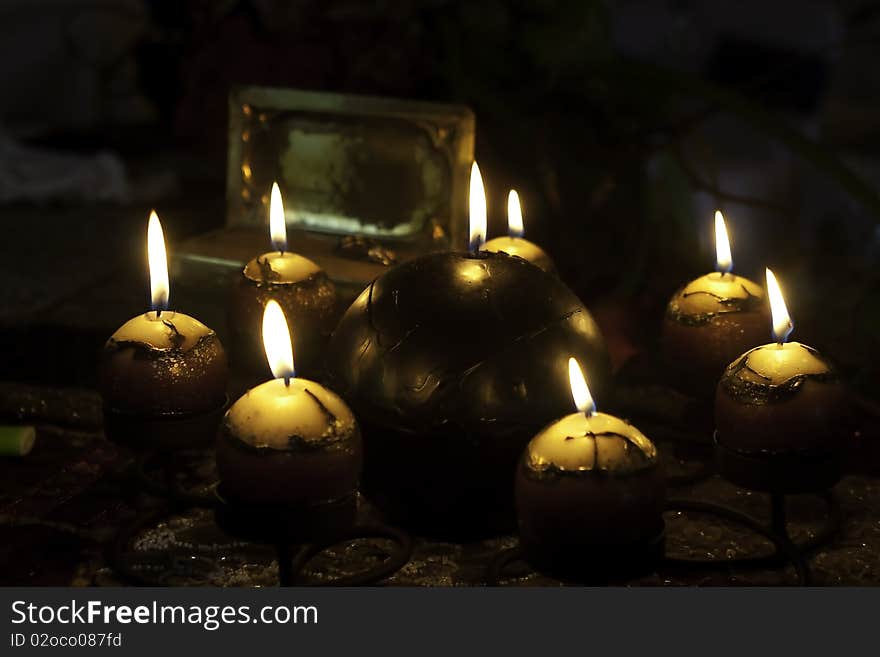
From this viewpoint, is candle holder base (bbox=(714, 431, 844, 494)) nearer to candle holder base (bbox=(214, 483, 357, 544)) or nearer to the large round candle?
candle holder base (bbox=(214, 483, 357, 544))

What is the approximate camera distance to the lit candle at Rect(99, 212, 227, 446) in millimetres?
1864

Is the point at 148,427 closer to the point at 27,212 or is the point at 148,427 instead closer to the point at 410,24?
the point at 410,24

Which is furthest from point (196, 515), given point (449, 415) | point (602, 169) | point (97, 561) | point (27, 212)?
point (27, 212)

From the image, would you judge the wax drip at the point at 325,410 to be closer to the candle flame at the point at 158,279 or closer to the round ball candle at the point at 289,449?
the round ball candle at the point at 289,449

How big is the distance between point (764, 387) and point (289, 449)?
0.73 m

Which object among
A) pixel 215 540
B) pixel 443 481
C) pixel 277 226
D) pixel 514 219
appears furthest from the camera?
pixel 514 219

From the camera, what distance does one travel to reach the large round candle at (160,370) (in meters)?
1.86

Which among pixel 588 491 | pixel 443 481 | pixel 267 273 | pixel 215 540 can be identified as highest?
pixel 267 273

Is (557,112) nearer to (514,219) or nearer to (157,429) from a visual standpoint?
(514,219)

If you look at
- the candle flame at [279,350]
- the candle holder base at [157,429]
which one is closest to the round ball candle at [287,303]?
the candle holder base at [157,429]

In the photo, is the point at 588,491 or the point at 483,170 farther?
the point at 483,170

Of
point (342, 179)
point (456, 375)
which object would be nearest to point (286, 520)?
point (456, 375)

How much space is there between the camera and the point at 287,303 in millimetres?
2162

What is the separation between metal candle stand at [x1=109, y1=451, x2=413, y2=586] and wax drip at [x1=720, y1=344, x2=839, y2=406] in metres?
0.59
